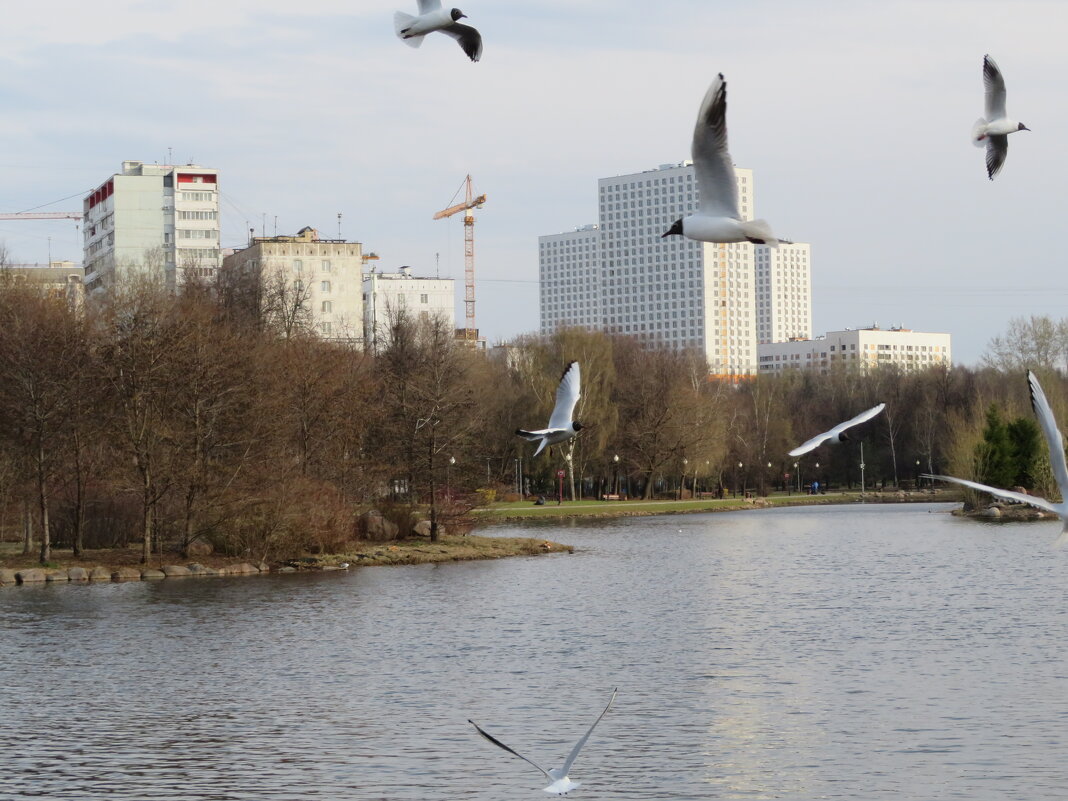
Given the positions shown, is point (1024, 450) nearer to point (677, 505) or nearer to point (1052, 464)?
point (677, 505)

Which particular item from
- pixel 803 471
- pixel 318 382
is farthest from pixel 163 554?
pixel 803 471

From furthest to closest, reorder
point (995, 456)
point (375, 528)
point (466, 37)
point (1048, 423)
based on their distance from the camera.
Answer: point (995, 456), point (375, 528), point (1048, 423), point (466, 37)

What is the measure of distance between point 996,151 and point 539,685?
52.1 feet

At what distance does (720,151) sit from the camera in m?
9.39

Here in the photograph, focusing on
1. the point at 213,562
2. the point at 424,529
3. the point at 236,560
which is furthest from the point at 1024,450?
the point at 213,562

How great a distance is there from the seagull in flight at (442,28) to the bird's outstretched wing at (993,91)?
4334 mm

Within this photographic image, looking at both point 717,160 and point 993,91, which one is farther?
point 993,91

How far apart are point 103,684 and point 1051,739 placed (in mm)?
16441

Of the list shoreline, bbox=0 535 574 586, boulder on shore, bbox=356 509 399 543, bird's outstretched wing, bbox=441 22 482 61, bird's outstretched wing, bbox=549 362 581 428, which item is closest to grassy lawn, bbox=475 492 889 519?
boulder on shore, bbox=356 509 399 543

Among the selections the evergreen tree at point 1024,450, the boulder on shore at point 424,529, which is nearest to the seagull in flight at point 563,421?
the boulder on shore at point 424,529

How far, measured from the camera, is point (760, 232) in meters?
8.61

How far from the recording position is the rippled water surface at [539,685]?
59.6ft

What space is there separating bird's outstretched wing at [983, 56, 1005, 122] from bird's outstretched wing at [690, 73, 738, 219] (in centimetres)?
306

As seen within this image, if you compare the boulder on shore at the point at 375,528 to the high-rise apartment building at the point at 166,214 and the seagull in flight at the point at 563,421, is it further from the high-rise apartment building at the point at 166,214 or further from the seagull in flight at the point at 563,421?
the high-rise apartment building at the point at 166,214
